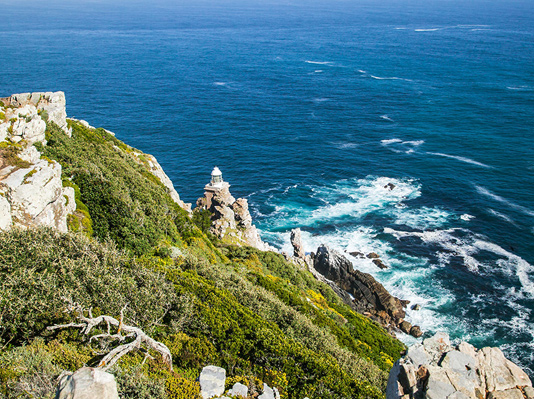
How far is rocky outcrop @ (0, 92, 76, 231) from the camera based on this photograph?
74.0ft

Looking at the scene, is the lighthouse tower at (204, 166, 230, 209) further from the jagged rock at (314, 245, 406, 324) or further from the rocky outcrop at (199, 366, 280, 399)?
the rocky outcrop at (199, 366, 280, 399)

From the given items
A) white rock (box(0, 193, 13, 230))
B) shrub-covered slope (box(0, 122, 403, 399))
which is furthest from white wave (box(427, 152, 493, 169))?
white rock (box(0, 193, 13, 230))

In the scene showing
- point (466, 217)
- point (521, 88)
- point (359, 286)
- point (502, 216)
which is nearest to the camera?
point (359, 286)

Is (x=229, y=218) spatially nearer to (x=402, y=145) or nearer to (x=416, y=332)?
(x=416, y=332)

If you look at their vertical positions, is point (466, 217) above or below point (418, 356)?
below

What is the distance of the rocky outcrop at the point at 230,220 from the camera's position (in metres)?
52.1

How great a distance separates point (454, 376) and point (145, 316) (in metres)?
14.1

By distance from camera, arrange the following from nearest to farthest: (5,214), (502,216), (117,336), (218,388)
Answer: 1. (117,336)
2. (218,388)
3. (5,214)
4. (502,216)

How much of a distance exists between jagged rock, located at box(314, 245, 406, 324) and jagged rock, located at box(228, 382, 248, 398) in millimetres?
37586

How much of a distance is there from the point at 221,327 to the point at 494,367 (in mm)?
12920

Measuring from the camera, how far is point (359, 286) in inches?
2128

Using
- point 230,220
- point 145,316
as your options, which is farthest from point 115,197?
point 230,220

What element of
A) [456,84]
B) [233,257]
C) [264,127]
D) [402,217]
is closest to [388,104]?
[456,84]

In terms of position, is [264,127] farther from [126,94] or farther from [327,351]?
[327,351]
